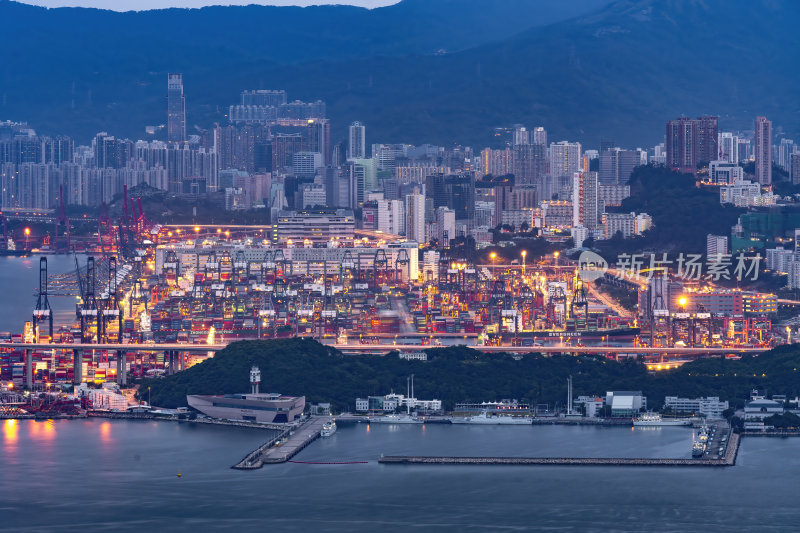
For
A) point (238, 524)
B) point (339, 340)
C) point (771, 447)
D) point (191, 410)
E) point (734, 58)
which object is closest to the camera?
point (238, 524)

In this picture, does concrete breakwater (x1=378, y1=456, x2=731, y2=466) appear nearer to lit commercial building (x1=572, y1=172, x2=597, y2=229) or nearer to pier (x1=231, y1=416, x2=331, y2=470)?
pier (x1=231, y1=416, x2=331, y2=470)

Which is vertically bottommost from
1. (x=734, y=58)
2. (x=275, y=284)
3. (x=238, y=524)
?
(x=238, y=524)

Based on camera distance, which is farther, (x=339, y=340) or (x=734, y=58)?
(x=734, y=58)

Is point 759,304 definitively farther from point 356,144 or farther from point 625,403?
point 356,144

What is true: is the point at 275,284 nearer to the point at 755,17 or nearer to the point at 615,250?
the point at 615,250

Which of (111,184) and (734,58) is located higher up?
(734,58)

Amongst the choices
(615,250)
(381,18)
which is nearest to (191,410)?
(615,250)

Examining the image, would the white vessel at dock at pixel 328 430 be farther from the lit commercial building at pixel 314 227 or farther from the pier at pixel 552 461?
the lit commercial building at pixel 314 227
